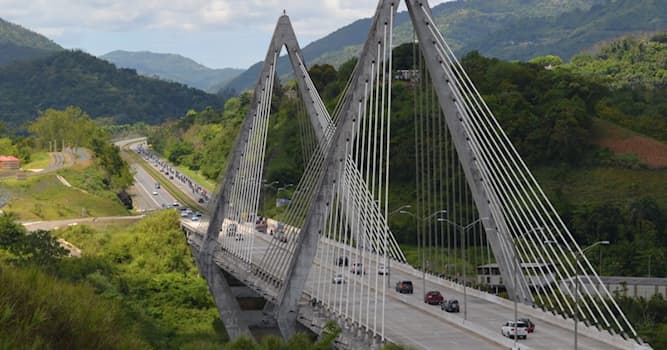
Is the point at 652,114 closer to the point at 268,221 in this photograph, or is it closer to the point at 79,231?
the point at 268,221

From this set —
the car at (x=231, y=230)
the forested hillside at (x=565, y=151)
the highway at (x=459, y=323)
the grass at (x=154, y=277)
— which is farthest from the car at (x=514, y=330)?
the forested hillside at (x=565, y=151)

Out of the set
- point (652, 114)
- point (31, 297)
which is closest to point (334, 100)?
point (652, 114)

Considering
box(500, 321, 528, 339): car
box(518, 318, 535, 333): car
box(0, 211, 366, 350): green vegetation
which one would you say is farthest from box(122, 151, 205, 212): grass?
box(500, 321, 528, 339): car

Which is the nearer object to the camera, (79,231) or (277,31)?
(277,31)

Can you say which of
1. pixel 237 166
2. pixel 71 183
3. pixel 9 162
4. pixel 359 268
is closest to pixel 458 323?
pixel 359 268

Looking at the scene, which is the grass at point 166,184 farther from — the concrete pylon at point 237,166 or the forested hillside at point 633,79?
the concrete pylon at point 237,166

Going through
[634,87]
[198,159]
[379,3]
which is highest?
[379,3]

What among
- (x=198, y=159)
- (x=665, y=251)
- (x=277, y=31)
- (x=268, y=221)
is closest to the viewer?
(x=277, y=31)

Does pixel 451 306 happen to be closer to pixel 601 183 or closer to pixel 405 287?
pixel 405 287
